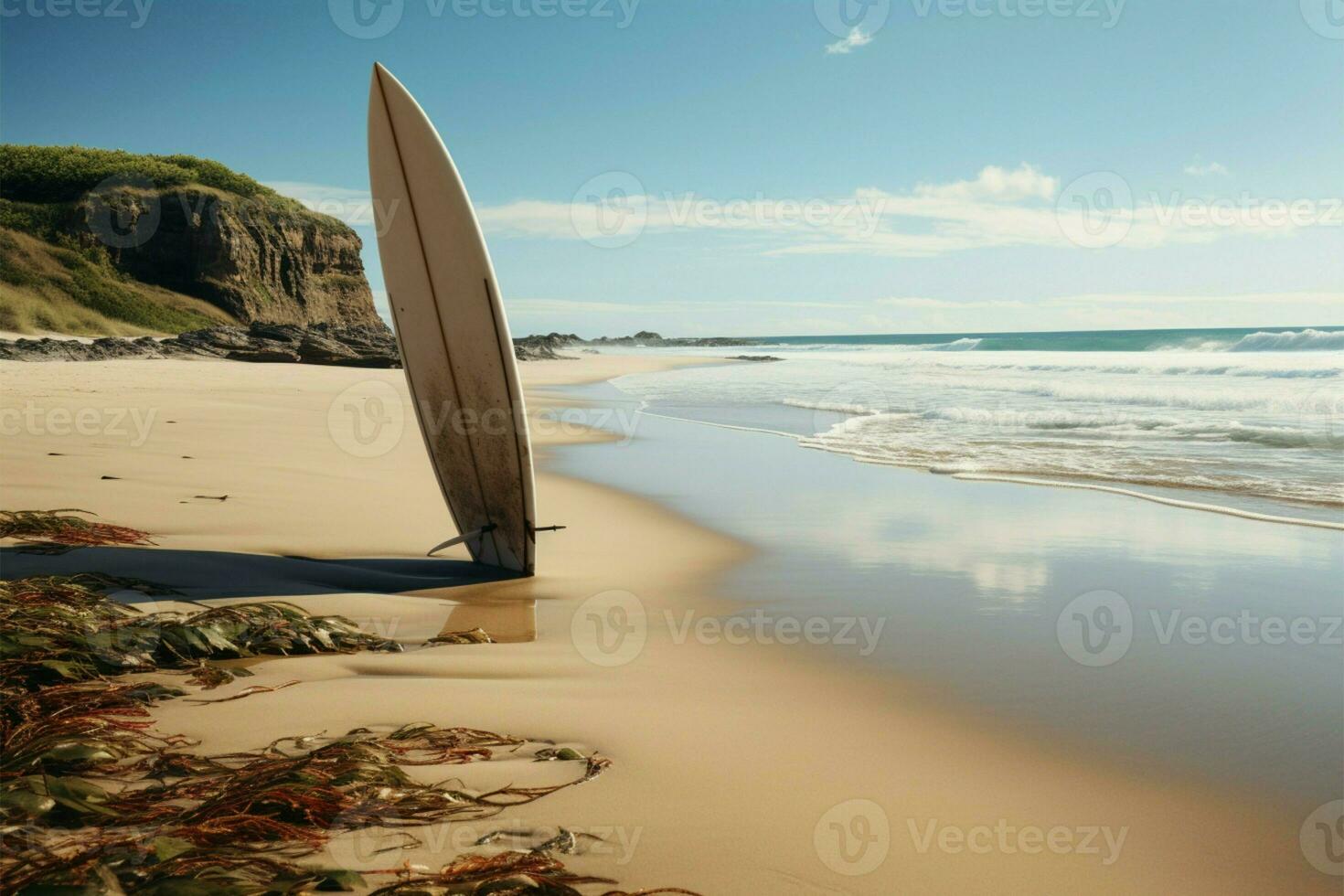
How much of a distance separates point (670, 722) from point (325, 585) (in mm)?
2318

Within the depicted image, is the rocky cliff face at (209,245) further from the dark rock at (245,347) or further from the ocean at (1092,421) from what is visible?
the ocean at (1092,421)

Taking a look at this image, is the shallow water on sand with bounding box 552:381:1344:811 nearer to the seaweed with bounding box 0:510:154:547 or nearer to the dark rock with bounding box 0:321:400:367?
the seaweed with bounding box 0:510:154:547

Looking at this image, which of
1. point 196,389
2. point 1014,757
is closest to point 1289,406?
point 1014,757

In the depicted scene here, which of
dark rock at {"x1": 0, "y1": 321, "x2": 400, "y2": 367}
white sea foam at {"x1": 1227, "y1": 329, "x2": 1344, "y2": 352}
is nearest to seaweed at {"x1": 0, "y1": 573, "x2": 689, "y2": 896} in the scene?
dark rock at {"x1": 0, "y1": 321, "x2": 400, "y2": 367}

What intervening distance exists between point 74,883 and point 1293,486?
8488 millimetres

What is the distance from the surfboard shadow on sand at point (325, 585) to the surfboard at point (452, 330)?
408 millimetres

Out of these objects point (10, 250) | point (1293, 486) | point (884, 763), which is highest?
point (10, 250)

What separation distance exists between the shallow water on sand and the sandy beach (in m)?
0.21

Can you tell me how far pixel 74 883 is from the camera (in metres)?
1.56

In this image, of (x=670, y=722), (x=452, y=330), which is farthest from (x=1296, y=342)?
(x=670, y=722)

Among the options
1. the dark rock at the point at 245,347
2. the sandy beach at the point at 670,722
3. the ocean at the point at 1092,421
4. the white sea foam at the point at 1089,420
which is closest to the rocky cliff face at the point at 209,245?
the dark rock at the point at 245,347

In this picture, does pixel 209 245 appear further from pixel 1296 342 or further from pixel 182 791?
pixel 1296 342

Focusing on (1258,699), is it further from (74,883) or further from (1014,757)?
(74,883)

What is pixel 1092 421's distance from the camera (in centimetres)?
1265
